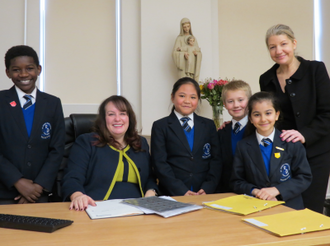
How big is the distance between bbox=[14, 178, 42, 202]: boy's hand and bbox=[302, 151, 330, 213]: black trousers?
1599 mm

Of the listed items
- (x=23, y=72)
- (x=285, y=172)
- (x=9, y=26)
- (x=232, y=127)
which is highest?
Result: (x=9, y=26)

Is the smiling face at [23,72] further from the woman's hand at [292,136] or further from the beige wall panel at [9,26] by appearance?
the beige wall panel at [9,26]

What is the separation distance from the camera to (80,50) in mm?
4512

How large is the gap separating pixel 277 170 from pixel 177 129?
727mm

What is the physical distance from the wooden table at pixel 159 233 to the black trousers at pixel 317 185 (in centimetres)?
98

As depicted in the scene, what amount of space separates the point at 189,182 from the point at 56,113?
0.97 metres

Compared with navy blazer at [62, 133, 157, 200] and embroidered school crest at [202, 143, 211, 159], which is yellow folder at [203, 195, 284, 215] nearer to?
navy blazer at [62, 133, 157, 200]

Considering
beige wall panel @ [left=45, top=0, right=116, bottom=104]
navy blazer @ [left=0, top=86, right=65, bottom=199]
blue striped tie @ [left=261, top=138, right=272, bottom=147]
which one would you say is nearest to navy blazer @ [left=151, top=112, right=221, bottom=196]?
blue striped tie @ [left=261, top=138, right=272, bottom=147]

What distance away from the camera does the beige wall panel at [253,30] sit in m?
5.12

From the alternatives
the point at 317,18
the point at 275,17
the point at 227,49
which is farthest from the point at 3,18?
the point at 317,18

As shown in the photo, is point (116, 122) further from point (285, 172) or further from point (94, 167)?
point (285, 172)

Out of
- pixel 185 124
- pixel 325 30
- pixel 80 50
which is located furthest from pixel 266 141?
pixel 325 30

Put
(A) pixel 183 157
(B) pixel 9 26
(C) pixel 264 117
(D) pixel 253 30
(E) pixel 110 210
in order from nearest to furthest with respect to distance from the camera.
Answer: (E) pixel 110 210
(C) pixel 264 117
(A) pixel 183 157
(B) pixel 9 26
(D) pixel 253 30

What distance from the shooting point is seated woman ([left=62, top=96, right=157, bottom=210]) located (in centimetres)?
177
